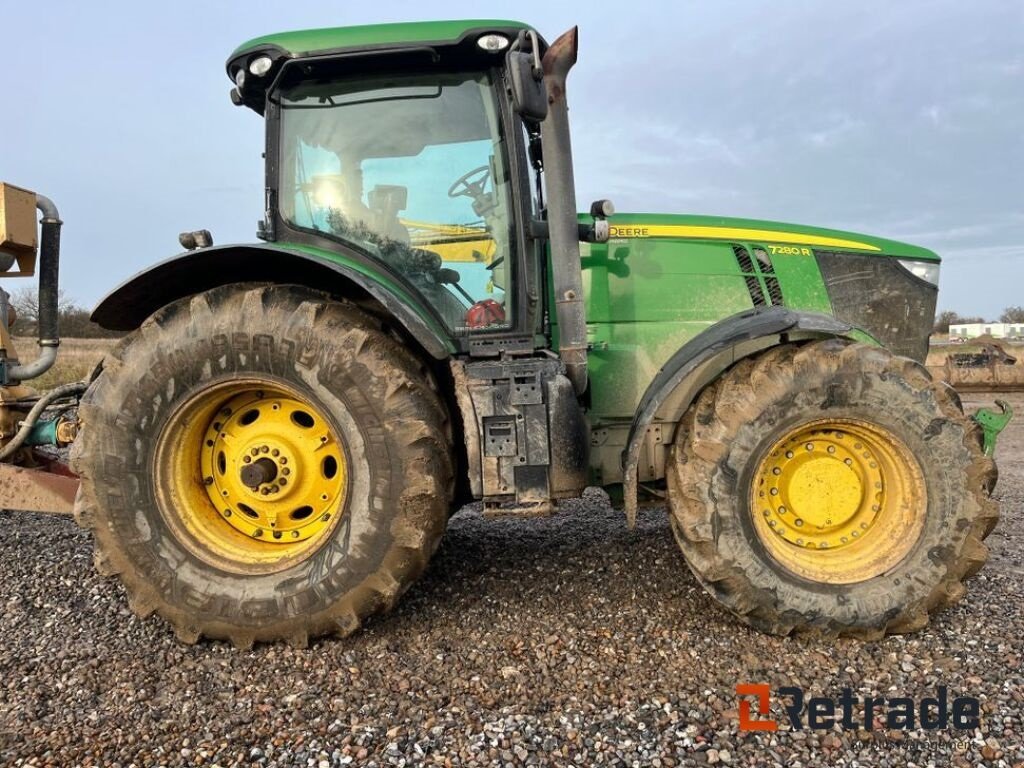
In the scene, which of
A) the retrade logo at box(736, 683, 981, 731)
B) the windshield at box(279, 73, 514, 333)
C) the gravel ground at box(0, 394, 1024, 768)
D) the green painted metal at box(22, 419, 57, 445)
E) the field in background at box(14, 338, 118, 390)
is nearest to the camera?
the gravel ground at box(0, 394, 1024, 768)

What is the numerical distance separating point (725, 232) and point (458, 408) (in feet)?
5.26

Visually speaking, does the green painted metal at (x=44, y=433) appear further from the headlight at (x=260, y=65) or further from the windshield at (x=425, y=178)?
the headlight at (x=260, y=65)

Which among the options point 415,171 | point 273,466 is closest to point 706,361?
point 415,171

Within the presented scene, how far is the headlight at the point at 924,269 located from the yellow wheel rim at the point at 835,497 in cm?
131

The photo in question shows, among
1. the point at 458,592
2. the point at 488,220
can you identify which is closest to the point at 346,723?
the point at 458,592

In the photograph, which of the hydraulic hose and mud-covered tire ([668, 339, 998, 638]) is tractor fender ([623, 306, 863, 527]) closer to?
mud-covered tire ([668, 339, 998, 638])

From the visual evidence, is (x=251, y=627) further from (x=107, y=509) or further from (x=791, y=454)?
(x=791, y=454)

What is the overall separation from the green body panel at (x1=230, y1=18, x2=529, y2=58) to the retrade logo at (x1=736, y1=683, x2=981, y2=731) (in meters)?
2.72

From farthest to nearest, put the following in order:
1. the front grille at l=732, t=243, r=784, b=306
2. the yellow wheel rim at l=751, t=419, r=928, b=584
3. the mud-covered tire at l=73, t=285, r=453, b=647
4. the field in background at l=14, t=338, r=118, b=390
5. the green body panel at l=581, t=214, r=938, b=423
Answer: the field in background at l=14, t=338, r=118, b=390 < the front grille at l=732, t=243, r=784, b=306 < the green body panel at l=581, t=214, r=938, b=423 < the yellow wheel rim at l=751, t=419, r=928, b=584 < the mud-covered tire at l=73, t=285, r=453, b=647

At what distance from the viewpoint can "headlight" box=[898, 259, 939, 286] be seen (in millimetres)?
3674

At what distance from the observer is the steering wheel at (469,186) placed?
10.2 ft

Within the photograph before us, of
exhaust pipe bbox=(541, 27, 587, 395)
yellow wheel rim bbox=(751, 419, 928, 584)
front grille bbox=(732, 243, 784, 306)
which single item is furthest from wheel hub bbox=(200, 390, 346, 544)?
front grille bbox=(732, 243, 784, 306)

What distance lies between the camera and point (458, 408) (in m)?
3.02

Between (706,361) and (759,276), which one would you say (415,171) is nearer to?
(706,361)
